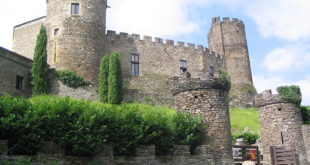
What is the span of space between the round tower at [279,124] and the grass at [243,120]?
9.96 m

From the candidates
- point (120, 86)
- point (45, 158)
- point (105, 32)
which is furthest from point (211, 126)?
point (105, 32)

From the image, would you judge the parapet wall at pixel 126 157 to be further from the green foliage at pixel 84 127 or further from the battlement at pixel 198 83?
the battlement at pixel 198 83

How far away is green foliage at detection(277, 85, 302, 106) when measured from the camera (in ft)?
69.2

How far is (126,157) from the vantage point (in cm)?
1426

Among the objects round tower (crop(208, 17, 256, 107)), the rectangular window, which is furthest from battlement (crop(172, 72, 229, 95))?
round tower (crop(208, 17, 256, 107))

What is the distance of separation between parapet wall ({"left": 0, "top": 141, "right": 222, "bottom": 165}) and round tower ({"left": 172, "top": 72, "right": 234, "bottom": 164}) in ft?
2.40

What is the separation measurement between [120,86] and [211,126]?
16380 mm

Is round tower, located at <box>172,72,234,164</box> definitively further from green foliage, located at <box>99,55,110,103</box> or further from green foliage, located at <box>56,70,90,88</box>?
green foliage, located at <box>56,70,90,88</box>

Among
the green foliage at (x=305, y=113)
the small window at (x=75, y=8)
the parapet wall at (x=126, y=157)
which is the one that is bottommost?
the parapet wall at (x=126, y=157)

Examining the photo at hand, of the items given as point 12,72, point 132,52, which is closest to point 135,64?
point 132,52

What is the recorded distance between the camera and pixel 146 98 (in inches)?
1425

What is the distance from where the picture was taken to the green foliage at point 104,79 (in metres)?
31.2

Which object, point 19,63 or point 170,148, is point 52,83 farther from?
point 170,148

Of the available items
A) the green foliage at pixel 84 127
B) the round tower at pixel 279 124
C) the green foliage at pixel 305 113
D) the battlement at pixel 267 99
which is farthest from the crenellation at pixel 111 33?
the green foliage at pixel 84 127
